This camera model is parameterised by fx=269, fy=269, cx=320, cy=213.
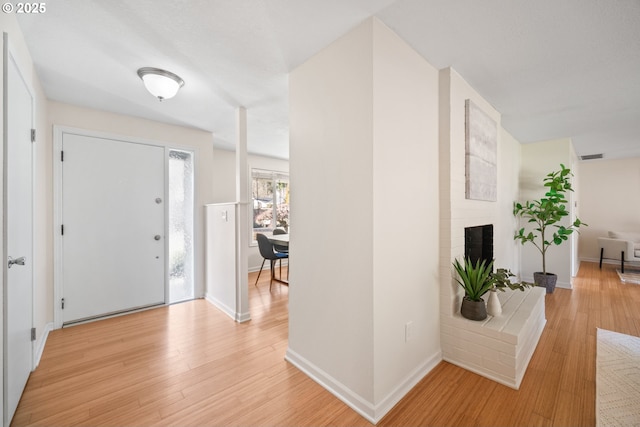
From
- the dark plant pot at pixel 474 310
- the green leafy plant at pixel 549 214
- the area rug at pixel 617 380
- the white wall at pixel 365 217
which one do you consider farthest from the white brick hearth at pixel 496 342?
the green leafy plant at pixel 549 214

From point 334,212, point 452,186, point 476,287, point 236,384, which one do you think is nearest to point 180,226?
point 236,384

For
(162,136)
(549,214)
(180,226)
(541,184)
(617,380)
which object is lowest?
(617,380)

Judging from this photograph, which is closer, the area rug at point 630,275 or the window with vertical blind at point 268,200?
the area rug at point 630,275

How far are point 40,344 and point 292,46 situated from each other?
3182 millimetres

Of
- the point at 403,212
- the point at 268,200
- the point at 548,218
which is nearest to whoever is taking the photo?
the point at 403,212

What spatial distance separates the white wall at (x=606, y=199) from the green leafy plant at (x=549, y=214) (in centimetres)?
290

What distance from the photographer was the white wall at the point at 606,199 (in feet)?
18.1

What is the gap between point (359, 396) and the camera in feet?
5.31

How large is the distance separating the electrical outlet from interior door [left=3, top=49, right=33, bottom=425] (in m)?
2.25

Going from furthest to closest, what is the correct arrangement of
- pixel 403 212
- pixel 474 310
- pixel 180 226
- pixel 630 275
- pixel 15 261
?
pixel 630 275 → pixel 180 226 → pixel 474 310 → pixel 403 212 → pixel 15 261

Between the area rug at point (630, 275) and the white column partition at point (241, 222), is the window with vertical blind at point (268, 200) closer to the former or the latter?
the white column partition at point (241, 222)

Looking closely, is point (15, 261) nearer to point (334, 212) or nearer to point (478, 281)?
point (334, 212)

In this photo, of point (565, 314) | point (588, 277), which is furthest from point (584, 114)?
point (588, 277)

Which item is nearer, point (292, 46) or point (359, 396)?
point (359, 396)
